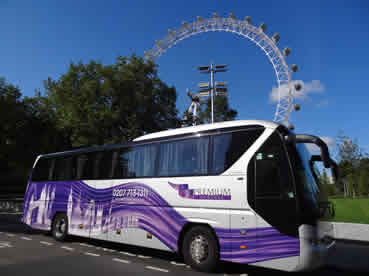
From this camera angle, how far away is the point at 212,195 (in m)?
6.78

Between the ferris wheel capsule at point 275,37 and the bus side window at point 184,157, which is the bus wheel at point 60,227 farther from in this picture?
the ferris wheel capsule at point 275,37

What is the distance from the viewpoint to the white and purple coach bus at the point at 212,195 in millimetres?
5746

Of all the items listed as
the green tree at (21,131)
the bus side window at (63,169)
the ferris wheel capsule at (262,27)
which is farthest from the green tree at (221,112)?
the bus side window at (63,169)

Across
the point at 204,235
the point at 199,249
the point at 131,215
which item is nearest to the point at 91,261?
the point at 131,215

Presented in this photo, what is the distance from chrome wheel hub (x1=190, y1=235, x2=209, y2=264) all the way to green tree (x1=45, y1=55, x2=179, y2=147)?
1982 cm

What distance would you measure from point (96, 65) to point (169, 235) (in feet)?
79.8

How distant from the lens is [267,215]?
5891 millimetres

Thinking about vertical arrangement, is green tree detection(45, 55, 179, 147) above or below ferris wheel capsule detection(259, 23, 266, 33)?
below

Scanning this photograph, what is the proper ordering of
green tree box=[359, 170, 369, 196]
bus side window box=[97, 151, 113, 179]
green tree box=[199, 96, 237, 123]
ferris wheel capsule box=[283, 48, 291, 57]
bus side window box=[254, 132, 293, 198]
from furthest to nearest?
green tree box=[199, 96, 237, 123]
green tree box=[359, 170, 369, 196]
ferris wheel capsule box=[283, 48, 291, 57]
bus side window box=[97, 151, 113, 179]
bus side window box=[254, 132, 293, 198]

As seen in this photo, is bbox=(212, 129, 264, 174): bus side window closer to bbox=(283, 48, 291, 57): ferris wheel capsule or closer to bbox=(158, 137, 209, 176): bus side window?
bbox=(158, 137, 209, 176): bus side window

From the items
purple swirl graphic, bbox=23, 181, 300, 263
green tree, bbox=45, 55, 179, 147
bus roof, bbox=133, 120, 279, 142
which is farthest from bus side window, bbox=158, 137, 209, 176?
green tree, bbox=45, 55, 179, 147

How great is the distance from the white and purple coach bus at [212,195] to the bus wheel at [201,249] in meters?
0.02

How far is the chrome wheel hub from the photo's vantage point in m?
6.77

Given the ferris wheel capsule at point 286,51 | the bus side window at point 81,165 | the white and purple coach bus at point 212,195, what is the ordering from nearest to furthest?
the white and purple coach bus at point 212,195, the bus side window at point 81,165, the ferris wheel capsule at point 286,51
